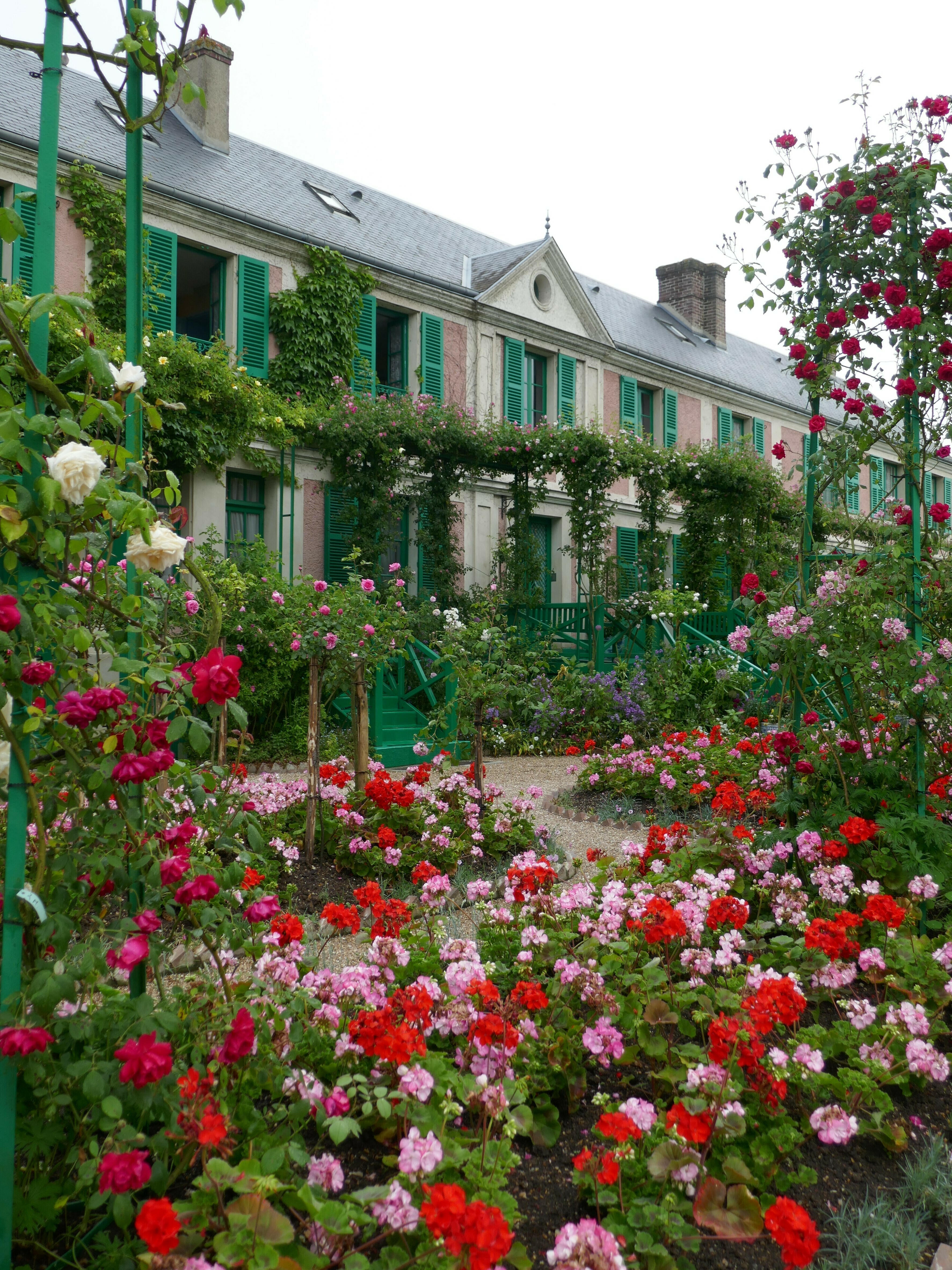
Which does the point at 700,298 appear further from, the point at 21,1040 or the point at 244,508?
the point at 21,1040

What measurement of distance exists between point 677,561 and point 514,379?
14.6 feet

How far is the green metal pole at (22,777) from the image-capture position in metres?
1.39

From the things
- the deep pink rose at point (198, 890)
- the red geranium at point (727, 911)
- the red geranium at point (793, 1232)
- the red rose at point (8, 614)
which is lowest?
the red geranium at point (793, 1232)

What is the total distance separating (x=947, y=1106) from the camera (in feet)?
7.46

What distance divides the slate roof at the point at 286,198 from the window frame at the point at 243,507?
2882 mm

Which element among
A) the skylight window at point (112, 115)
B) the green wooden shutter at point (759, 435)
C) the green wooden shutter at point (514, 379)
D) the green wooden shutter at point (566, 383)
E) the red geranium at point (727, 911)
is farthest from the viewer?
the green wooden shutter at point (759, 435)

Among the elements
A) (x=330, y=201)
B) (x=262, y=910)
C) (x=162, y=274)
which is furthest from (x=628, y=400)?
(x=262, y=910)

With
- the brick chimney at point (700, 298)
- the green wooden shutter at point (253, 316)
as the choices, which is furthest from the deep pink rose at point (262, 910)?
the brick chimney at point (700, 298)

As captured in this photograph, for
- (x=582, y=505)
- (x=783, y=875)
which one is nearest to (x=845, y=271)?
(x=783, y=875)

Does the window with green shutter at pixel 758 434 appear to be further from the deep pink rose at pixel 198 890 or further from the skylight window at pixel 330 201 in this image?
the deep pink rose at pixel 198 890

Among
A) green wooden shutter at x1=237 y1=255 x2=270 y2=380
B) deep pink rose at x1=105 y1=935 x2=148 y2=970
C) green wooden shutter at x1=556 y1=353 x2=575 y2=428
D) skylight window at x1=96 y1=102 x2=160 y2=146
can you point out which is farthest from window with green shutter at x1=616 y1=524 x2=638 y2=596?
deep pink rose at x1=105 y1=935 x2=148 y2=970

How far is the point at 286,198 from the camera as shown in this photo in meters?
11.4

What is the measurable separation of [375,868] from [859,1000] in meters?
2.41

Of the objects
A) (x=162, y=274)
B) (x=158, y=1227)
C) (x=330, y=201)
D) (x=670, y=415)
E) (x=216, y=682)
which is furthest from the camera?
(x=670, y=415)
